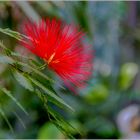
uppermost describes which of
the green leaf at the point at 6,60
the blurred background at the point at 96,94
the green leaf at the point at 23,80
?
the green leaf at the point at 6,60

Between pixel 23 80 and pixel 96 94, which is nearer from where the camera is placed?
pixel 23 80

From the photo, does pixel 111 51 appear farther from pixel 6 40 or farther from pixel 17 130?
pixel 6 40

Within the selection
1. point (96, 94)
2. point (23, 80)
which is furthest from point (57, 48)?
point (96, 94)

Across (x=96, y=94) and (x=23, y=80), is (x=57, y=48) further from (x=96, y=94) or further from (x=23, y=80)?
(x=96, y=94)

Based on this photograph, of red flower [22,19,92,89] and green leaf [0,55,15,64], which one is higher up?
green leaf [0,55,15,64]

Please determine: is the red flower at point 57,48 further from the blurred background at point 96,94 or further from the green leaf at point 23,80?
the blurred background at point 96,94

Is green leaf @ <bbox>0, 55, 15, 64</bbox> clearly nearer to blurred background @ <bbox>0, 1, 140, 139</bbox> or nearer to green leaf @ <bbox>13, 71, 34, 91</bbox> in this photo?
green leaf @ <bbox>13, 71, 34, 91</bbox>

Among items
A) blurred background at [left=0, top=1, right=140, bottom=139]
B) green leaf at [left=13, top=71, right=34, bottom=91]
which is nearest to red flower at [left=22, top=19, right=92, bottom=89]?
green leaf at [left=13, top=71, right=34, bottom=91]

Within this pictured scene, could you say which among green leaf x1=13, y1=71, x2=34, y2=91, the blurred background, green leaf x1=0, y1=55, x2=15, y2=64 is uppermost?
green leaf x1=0, y1=55, x2=15, y2=64

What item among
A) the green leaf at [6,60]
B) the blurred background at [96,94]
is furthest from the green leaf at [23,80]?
the blurred background at [96,94]
